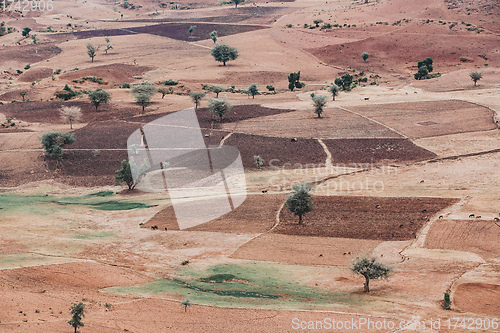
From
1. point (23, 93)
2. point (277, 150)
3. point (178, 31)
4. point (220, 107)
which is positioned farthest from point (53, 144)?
point (178, 31)

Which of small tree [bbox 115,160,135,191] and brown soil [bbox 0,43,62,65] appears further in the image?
brown soil [bbox 0,43,62,65]

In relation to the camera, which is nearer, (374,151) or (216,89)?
(374,151)

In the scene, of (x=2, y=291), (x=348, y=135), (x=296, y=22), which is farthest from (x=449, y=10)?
(x=2, y=291)

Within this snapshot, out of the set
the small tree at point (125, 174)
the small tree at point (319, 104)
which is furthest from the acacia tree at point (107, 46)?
the small tree at point (125, 174)

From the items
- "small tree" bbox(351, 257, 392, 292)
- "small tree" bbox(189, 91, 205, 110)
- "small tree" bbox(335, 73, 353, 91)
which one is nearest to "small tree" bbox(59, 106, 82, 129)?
"small tree" bbox(189, 91, 205, 110)

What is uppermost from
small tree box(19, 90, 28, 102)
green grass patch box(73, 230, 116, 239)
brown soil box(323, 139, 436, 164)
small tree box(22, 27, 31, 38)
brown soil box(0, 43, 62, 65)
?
small tree box(22, 27, 31, 38)

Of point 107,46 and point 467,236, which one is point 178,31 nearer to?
point 107,46

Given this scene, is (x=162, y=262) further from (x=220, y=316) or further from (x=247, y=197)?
(x=247, y=197)

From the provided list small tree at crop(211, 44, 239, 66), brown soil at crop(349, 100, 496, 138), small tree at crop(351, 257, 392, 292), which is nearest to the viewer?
small tree at crop(351, 257, 392, 292)

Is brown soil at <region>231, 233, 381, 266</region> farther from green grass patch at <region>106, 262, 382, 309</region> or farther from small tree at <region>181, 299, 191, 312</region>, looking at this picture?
small tree at <region>181, 299, 191, 312</region>
